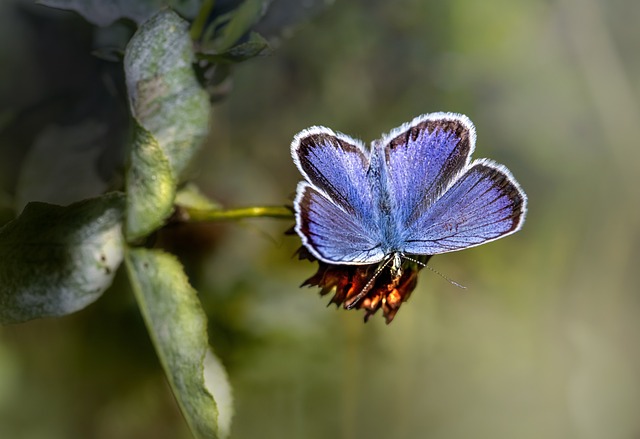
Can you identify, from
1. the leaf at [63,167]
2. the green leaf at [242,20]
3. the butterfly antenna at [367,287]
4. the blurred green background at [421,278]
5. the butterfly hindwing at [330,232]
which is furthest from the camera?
the blurred green background at [421,278]

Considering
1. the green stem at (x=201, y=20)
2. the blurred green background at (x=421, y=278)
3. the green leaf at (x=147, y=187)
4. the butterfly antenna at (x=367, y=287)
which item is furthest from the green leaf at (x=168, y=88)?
the blurred green background at (x=421, y=278)

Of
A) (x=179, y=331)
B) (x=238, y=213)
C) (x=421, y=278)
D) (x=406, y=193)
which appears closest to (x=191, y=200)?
(x=238, y=213)

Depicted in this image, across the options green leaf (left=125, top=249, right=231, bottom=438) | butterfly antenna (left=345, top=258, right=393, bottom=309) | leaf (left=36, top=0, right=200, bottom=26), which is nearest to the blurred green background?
leaf (left=36, top=0, right=200, bottom=26)

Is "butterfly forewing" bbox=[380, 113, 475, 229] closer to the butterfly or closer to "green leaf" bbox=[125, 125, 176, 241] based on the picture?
the butterfly

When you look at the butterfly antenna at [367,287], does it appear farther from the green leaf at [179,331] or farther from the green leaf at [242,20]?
the green leaf at [242,20]

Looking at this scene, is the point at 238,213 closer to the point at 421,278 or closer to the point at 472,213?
the point at 472,213

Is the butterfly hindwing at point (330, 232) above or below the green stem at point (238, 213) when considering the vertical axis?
above

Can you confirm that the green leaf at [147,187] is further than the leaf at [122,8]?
No
